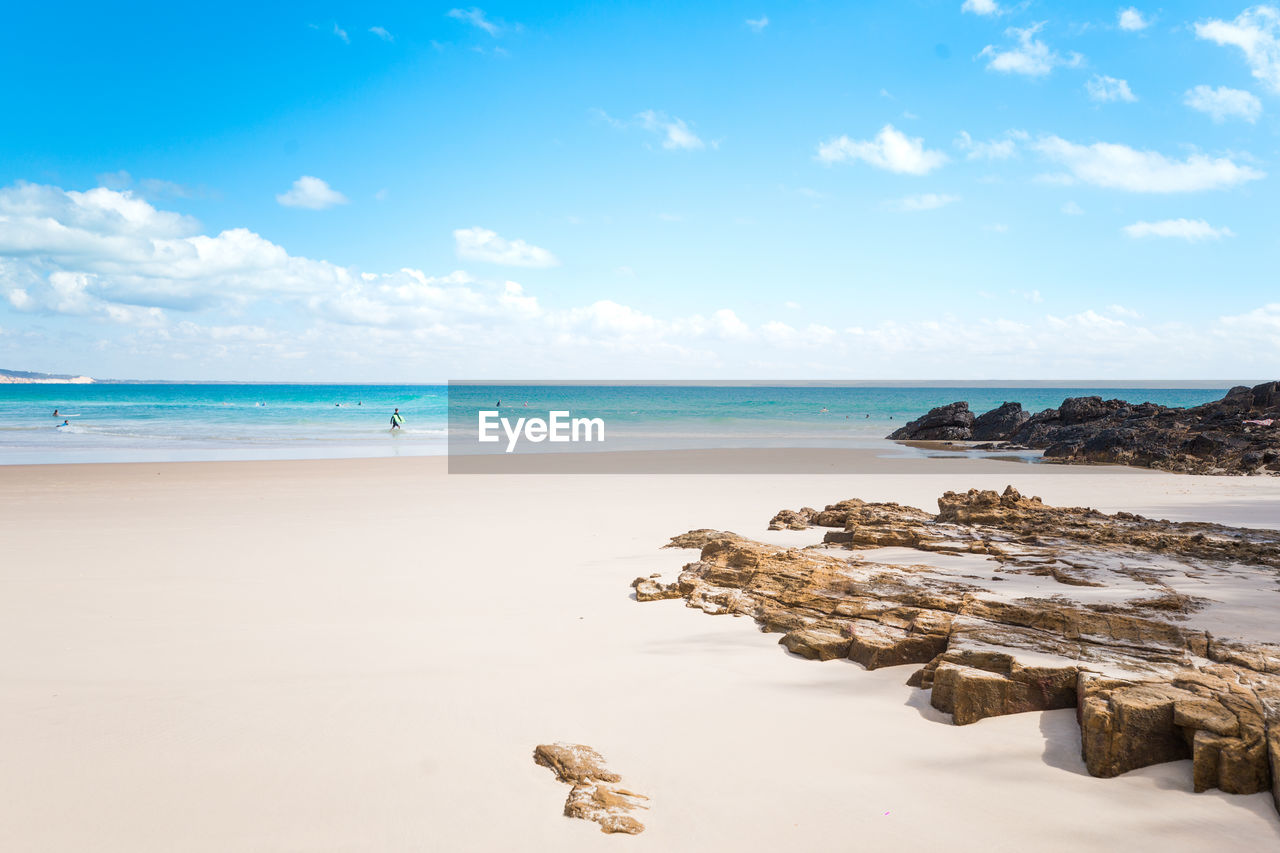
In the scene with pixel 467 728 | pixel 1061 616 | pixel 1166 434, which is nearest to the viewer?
pixel 467 728

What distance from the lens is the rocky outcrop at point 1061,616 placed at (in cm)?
309

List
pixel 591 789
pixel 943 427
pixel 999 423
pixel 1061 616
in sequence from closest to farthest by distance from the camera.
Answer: pixel 591 789 < pixel 1061 616 < pixel 999 423 < pixel 943 427

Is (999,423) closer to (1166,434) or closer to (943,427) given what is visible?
(943,427)

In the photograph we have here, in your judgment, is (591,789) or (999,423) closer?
(591,789)

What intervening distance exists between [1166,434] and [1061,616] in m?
19.5

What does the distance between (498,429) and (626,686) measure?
37480 millimetres

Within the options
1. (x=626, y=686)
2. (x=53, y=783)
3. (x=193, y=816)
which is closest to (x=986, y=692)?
(x=626, y=686)

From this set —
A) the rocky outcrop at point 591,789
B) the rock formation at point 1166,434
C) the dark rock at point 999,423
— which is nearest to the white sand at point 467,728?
the rocky outcrop at point 591,789

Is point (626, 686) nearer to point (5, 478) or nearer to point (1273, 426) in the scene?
point (5, 478)

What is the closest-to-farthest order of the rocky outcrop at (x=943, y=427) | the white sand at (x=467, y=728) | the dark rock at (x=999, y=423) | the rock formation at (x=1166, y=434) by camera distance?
1. the white sand at (x=467, y=728)
2. the rock formation at (x=1166, y=434)
3. the dark rock at (x=999, y=423)
4. the rocky outcrop at (x=943, y=427)

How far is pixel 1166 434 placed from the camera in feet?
64.3

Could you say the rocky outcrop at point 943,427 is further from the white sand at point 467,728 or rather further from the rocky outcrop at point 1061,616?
the white sand at point 467,728

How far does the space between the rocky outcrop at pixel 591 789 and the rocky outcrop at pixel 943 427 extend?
30689 mm

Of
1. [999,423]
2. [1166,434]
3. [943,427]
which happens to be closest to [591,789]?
[1166,434]
